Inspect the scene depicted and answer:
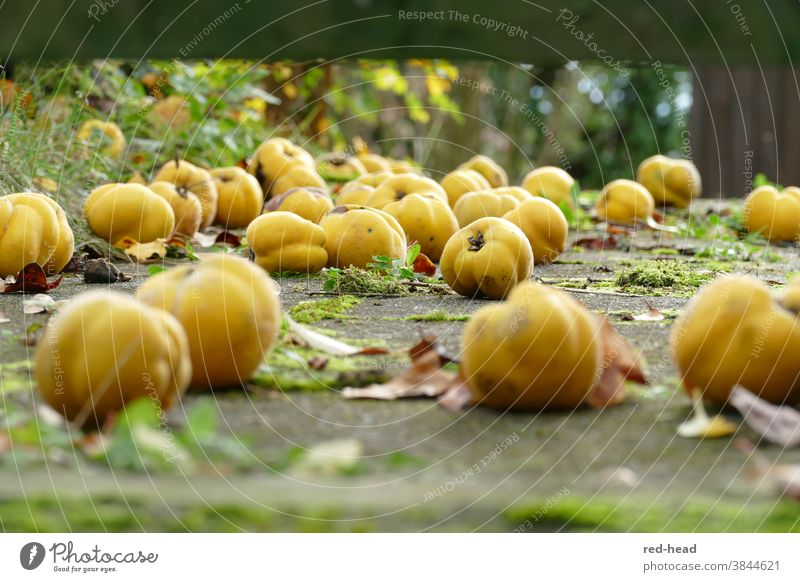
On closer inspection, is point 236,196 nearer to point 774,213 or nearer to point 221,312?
point 774,213

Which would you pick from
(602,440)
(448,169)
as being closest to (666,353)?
(602,440)

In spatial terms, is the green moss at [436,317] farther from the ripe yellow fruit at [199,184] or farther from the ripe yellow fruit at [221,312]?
the ripe yellow fruit at [199,184]

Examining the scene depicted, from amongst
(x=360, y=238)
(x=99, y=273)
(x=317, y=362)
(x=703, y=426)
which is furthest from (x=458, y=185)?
(x=703, y=426)

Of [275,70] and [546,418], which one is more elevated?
[275,70]

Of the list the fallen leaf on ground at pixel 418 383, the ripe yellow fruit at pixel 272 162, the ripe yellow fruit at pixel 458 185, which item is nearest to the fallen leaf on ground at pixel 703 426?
the fallen leaf on ground at pixel 418 383

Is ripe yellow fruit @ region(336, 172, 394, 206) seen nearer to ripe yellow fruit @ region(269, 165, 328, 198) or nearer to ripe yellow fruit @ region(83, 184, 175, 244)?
ripe yellow fruit @ region(269, 165, 328, 198)

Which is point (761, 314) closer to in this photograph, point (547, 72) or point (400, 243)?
point (400, 243)
